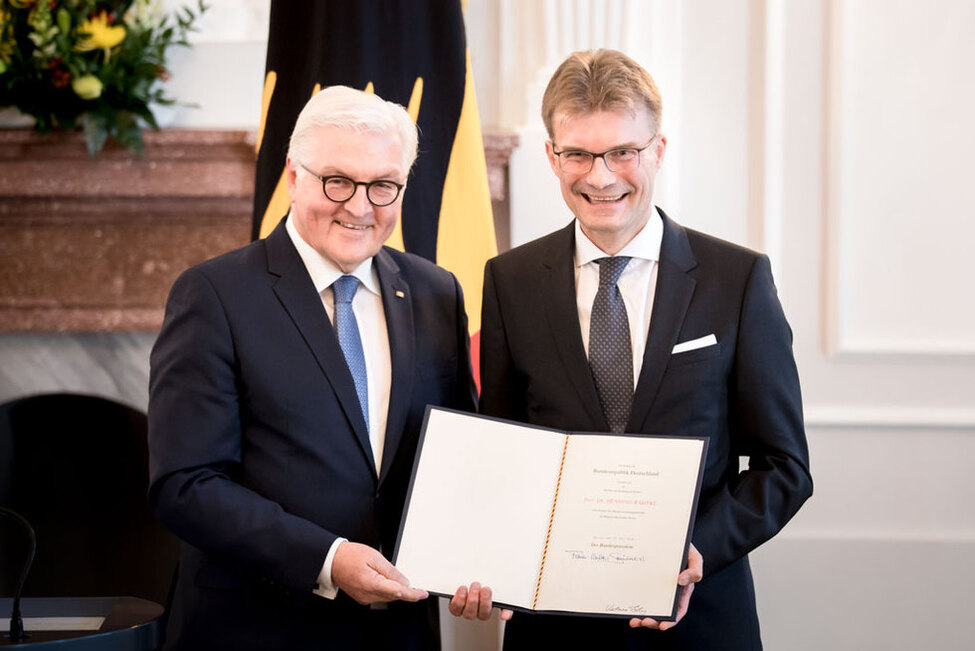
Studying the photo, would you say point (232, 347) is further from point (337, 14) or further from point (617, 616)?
point (337, 14)

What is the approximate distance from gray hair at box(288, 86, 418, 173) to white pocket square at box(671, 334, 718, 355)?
53 centimetres

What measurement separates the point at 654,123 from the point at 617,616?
77cm

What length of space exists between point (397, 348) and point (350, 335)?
0.08 m

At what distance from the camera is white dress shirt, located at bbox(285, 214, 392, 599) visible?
1.62 meters

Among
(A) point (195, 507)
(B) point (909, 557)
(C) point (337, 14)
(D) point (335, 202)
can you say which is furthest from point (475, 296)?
(B) point (909, 557)

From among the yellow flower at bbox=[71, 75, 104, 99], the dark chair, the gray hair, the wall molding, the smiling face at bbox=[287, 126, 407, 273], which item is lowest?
the dark chair

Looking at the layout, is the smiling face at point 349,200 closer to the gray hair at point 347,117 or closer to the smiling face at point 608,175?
the gray hair at point 347,117

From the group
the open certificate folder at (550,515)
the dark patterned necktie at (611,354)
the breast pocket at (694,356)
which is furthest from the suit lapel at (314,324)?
the breast pocket at (694,356)

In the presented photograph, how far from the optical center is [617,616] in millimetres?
1481

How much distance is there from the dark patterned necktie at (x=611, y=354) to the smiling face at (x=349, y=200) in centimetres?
37

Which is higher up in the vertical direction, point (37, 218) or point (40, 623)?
point (37, 218)

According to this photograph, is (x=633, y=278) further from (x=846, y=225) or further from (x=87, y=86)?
(x=87, y=86)

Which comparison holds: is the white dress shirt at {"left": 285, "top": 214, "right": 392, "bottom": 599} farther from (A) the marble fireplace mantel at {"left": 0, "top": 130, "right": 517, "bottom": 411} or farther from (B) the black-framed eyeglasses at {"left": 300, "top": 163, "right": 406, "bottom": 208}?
(A) the marble fireplace mantel at {"left": 0, "top": 130, "right": 517, "bottom": 411}

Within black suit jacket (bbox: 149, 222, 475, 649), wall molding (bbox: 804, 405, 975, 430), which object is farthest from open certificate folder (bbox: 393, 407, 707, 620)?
wall molding (bbox: 804, 405, 975, 430)
